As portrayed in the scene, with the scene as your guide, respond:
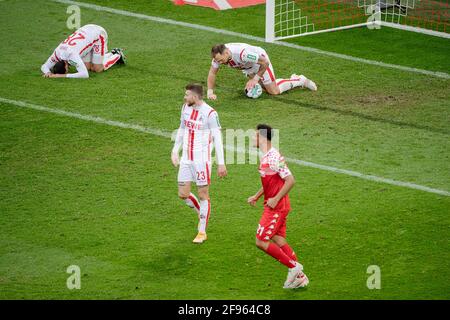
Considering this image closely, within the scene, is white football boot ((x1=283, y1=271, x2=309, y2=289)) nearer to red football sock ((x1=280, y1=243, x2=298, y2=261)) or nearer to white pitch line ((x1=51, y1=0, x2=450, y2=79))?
red football sock ((x1=280, y1=243, x2=298, y2=261))

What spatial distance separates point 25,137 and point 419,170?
602 centimetres

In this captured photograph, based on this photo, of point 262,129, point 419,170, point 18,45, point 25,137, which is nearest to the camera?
point 262,129

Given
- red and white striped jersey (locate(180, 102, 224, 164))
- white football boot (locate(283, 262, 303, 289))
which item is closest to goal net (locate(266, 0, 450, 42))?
red and white striped jersey (locate(180, 102, 224, 164))

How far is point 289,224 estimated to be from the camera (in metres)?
12.9

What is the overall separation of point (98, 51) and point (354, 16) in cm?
608

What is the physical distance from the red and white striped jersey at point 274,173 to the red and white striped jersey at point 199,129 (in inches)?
54.1

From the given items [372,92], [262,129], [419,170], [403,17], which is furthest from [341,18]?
[262,129]

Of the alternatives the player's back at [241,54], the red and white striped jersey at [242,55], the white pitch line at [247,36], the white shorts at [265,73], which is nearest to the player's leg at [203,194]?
the red and white striped jersey at [242,55]

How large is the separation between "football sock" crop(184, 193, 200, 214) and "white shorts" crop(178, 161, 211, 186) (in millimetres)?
256

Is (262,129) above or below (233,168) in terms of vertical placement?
above

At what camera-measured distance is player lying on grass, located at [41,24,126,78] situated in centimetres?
1759

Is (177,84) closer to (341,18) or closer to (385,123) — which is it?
(385,123)

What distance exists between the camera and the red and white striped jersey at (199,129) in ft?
40.4

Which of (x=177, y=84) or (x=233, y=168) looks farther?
(x=177, y=84)
